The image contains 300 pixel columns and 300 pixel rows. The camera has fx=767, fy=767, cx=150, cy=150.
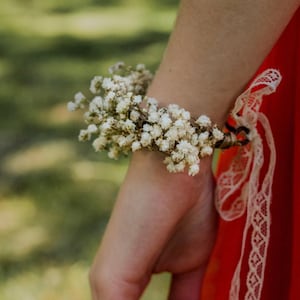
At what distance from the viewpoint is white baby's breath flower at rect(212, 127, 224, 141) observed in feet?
3.50

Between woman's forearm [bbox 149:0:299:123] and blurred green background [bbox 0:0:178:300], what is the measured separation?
1.28 metres

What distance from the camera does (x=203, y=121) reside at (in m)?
1.04

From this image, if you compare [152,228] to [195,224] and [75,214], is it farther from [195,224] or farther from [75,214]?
[75,214]

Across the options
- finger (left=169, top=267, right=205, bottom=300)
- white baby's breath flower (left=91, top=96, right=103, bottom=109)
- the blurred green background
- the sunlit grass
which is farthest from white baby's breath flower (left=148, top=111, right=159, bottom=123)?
the sunlit grass

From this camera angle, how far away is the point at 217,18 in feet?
3.24

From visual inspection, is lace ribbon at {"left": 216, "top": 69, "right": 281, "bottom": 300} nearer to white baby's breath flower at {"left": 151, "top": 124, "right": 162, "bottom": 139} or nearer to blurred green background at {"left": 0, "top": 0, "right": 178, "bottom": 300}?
white baby's breath flower at {"left": 151, "top": 124, "right": 162, "bottom": 139}

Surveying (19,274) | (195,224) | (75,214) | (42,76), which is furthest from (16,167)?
(195,224)

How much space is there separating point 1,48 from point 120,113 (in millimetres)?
3148

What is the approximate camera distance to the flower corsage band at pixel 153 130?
105 cm

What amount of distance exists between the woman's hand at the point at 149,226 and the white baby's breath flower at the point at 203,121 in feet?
0.26

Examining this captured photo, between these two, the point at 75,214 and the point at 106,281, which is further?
the point at 75,214

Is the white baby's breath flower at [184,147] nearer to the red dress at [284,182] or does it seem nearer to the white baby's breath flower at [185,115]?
the white baby's breath flower at [185,115]

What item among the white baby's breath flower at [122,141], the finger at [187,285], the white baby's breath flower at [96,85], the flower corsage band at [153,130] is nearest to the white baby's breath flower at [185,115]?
the flower corsage band at [153,130]

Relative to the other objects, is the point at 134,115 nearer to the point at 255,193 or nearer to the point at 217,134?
the point at 217,134
